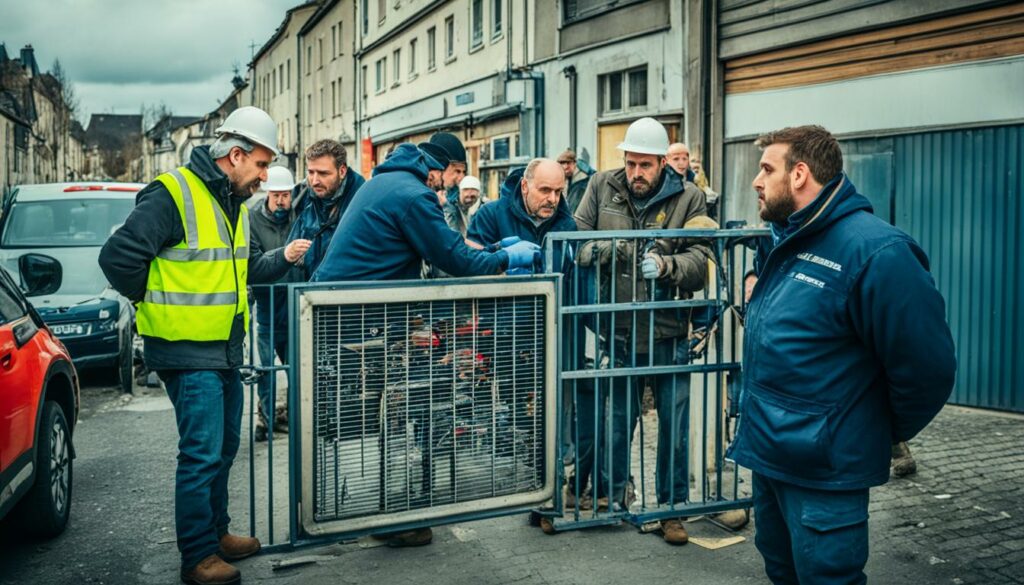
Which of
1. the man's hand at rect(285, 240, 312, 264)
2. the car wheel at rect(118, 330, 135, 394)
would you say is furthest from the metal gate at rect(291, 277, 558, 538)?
the car wheel at rect(118, 330, 135, 394)

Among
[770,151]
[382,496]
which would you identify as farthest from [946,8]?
[382,496]

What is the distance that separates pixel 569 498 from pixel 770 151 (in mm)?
2999

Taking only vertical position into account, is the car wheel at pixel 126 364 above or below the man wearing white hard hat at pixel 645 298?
below

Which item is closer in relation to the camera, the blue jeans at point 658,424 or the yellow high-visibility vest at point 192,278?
the yellow high-visibility vest at point 192,278

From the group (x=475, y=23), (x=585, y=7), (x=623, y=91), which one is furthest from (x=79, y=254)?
(x=475, y=23)

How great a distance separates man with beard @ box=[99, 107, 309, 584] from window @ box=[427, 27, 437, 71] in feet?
73.0

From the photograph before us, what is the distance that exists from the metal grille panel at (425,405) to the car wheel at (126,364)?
636cm

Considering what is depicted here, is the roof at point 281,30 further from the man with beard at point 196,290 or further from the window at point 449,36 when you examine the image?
the man with beard at point 196,290

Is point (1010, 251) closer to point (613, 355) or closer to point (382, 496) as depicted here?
point (613, 355)

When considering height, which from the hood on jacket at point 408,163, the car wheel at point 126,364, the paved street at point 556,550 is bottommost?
the paved street at point 556,550

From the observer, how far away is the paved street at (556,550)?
16.0ft

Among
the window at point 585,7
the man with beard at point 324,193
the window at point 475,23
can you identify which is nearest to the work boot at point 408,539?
the man with beard at point 324,193

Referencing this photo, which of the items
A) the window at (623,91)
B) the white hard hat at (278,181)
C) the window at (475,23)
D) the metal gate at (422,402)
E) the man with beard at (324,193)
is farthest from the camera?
the window at (475,23)

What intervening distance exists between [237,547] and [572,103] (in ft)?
42.3
